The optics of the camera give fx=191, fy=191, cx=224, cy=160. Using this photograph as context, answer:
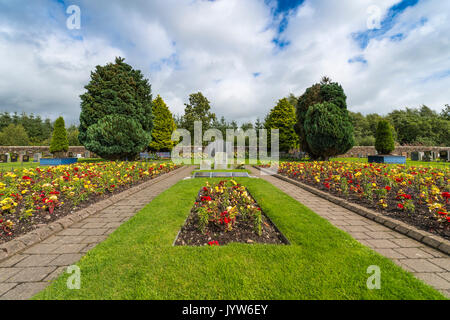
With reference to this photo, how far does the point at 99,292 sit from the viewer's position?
190 cm

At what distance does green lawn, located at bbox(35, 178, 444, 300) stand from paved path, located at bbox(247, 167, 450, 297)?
0.25 metres

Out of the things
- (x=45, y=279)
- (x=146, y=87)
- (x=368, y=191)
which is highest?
(x=146, y=87)

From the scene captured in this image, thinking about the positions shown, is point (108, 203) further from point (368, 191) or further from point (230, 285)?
point (368, 191)

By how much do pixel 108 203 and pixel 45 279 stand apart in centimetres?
295

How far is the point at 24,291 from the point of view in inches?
77.1

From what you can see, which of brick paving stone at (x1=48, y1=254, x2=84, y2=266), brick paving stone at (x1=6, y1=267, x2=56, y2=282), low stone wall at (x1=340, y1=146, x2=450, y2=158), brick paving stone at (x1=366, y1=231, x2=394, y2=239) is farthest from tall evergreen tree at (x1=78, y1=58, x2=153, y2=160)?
low stone wall at (x1=340, y1=146, x2=450, y2=158)

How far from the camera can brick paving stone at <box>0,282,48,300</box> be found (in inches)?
73.6

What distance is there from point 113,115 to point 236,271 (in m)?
15.7

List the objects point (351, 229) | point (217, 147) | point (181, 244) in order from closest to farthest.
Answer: point (181, 244), point (351, 229), point (217, 147)

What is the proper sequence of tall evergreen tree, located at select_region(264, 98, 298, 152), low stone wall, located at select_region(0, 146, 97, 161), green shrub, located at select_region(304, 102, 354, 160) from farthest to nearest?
tall evergreen tree, located at select_region(264, 98, 298, 152)
low stone wall, located at select_region(0, 146, 97, 161)
green shrub, located at select_region(304, 102, 354, 160)

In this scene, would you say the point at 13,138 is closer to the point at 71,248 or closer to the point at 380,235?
the point at 71,248

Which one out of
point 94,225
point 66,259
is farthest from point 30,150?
point 66,259

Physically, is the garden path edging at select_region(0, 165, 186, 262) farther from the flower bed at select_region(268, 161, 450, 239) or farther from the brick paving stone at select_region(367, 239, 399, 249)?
the flower bed at select_region(268, 161, 450, 239)
